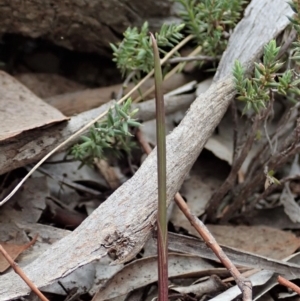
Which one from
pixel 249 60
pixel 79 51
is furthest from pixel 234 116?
pixel 79 51

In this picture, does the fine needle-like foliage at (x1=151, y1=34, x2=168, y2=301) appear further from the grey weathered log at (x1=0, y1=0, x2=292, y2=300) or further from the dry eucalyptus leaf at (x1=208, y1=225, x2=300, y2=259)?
the dry eucalyptus leaf at (x1=208, y1=225, x2=300, y2=259)

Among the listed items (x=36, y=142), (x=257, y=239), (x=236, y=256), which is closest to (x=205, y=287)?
(x=236, y=256)

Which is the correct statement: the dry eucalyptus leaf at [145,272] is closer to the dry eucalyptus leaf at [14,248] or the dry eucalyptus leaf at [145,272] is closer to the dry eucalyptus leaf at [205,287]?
the dry eucalyptus leaf at [205,287]

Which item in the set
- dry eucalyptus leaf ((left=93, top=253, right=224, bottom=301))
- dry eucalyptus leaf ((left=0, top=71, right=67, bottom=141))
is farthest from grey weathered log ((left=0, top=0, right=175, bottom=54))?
dry eucalyptus leaf ((left=93, top=253, right=224, bottom=301))

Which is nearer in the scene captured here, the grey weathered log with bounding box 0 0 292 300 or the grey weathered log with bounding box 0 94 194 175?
the grey weathered log with bounding box 0 0 292 300

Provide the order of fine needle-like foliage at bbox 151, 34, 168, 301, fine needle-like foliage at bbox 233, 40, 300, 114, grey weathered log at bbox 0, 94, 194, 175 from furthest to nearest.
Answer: grey weathered log at bbox 0, 94, 194, 175
fine needle-like foliage at bbox 233, 40, 300, 114
fine needle-like foliage at bbox 151, 34, 168, 301

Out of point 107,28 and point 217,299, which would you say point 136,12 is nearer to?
point 107,28

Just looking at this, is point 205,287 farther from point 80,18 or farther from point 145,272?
point 80,18
